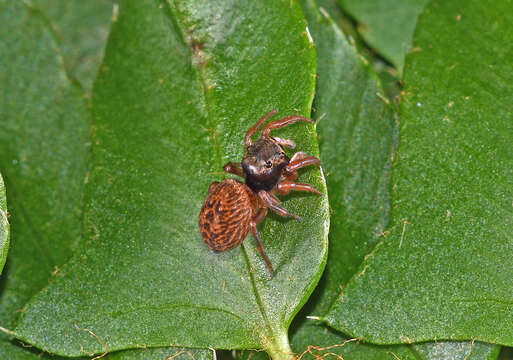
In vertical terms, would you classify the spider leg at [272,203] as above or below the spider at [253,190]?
below

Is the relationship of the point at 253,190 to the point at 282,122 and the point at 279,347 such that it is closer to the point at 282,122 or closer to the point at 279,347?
the point at 282,122

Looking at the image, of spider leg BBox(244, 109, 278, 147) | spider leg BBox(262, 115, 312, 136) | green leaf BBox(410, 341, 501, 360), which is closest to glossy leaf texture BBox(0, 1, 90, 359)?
spider leg BBox(244, 109, 278, 147)

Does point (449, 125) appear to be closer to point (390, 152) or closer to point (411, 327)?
point (390, 152)

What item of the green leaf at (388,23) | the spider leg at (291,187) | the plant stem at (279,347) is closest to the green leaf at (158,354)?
the plant stem at (279,347)

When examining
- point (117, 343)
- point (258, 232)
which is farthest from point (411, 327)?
point (117, 343)

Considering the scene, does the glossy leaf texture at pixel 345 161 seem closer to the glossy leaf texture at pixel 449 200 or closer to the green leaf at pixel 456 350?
the glossy leaf texture at pixel 449 200

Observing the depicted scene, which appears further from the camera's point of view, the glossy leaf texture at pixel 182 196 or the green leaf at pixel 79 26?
the green leaf at pixel 79 26
